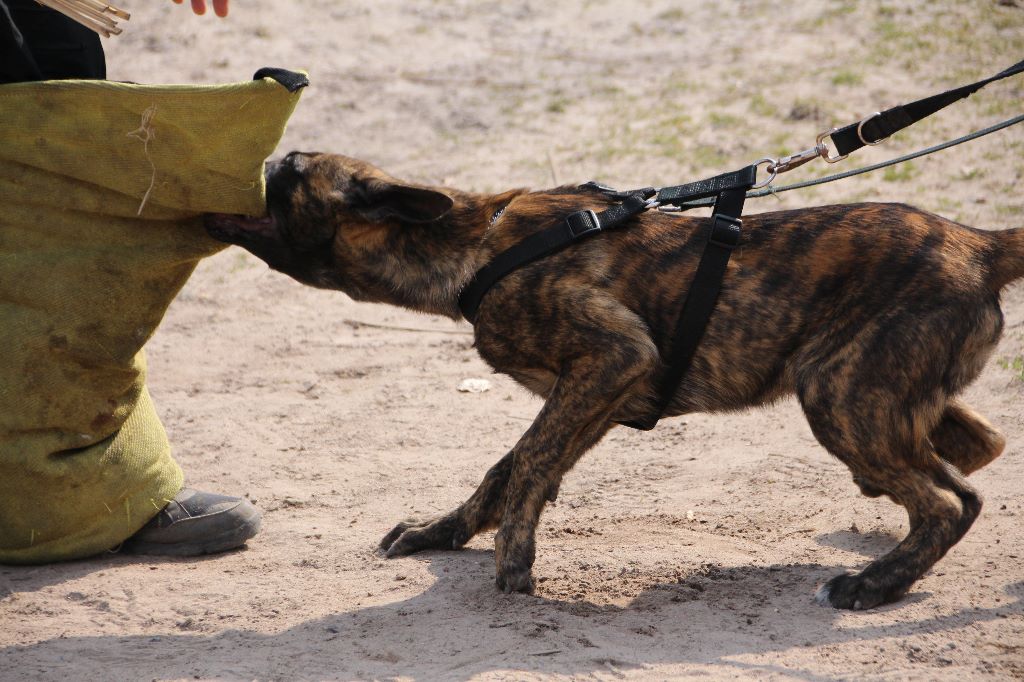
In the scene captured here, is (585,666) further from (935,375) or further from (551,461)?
(935,375)

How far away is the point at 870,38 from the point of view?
35.5 feet

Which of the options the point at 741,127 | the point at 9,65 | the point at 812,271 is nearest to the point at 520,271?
the point at 812,271

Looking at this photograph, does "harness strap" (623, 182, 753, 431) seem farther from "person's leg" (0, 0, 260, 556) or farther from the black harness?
"person's leg" (0, 0, 260, 556)

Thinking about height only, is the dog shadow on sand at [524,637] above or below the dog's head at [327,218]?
below

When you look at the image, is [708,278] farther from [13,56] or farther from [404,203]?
[13,56]

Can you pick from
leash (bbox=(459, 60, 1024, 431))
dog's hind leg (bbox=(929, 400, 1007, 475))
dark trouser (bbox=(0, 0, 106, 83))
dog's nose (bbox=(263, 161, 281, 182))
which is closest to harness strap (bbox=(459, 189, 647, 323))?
leash (bbox=(459, 60, 1024, 431))

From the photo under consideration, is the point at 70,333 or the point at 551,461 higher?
the point at 70,333

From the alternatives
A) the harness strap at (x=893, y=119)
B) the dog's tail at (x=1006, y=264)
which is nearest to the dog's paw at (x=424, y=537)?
the harness strap at (x=893, y=119)

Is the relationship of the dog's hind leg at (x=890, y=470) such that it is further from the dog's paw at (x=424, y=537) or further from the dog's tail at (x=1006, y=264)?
the dog's paw at (x=424, y=537)

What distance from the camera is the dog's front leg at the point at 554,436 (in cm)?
445

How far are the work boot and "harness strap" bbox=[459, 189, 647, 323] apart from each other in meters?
1.43

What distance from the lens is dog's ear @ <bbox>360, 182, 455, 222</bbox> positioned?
4559 mm

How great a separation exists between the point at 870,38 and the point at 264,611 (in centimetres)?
866

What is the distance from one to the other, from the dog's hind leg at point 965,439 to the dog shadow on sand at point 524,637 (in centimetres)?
72
